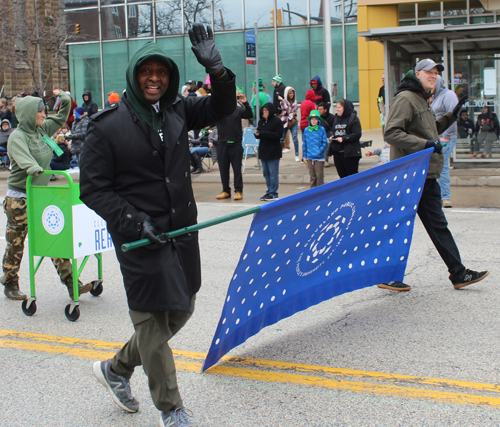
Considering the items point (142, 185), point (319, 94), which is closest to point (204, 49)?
point (142, 185)

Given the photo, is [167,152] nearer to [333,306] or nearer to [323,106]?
[333,306]

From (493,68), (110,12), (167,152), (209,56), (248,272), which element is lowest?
(248,272)

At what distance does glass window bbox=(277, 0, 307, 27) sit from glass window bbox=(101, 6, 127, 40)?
22.0 ft

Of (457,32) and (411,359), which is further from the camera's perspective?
(457,32)

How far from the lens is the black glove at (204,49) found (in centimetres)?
328

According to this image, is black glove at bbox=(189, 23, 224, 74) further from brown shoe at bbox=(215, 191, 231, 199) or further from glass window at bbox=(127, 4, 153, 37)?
glass window at bbox=(127, 4, 153, 37)

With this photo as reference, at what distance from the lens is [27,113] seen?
5605mm

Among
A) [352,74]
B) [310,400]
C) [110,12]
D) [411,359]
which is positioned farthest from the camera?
[110,12]

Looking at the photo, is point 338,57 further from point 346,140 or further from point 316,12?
point 346,140

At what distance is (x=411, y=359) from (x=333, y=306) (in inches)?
50.6

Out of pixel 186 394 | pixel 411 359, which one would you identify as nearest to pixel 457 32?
pixel 411 359

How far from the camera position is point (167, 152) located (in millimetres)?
3248

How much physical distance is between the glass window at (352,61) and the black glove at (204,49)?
21.3 meters

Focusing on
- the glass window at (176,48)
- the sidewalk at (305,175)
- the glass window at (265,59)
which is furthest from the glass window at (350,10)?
the sidewalk at (305,175)
